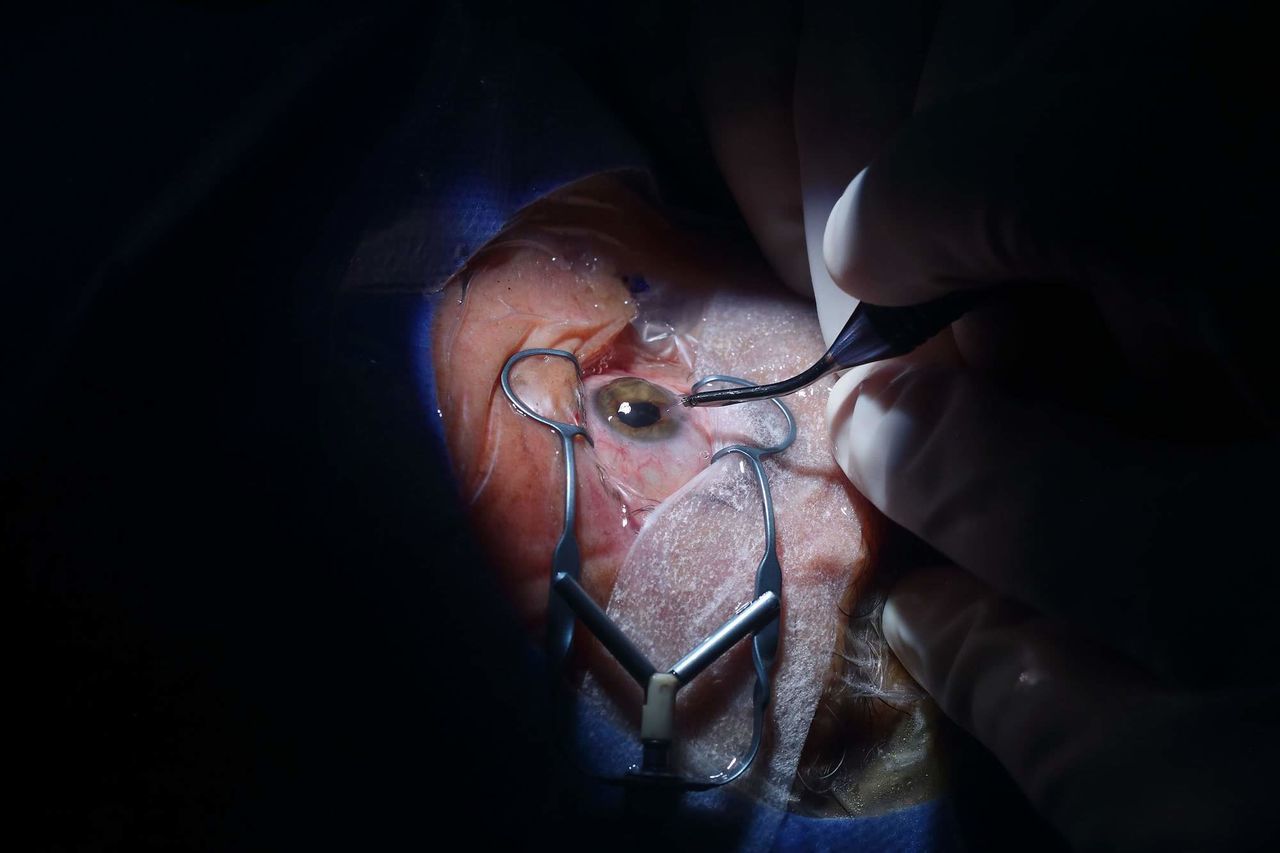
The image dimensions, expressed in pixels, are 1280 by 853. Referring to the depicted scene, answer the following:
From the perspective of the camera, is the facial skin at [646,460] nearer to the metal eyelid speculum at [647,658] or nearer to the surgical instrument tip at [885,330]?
the metal eyelid speculum at [647,658]

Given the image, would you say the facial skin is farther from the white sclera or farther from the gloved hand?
the gloved hand

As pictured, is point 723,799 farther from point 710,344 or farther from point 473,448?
point 710,344

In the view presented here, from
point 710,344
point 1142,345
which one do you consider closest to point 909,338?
point 1142,345

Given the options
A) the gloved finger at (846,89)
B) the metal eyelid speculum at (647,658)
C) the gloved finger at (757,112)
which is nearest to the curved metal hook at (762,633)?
the metal eyelid speculum at (647,658)

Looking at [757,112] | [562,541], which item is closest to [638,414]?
[562,541]

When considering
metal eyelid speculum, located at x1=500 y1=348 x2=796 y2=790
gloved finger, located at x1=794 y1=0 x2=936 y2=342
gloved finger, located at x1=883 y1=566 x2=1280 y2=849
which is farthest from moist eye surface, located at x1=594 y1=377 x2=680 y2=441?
gloved finger, located at x1=883 y1=566 x2=1280 y2=849
